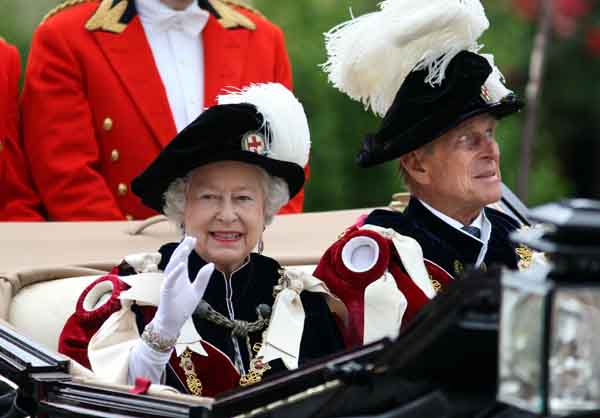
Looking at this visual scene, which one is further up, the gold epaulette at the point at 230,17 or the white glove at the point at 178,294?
the gold epaulette at the point at 230,17

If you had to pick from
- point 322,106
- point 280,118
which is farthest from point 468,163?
point 322,106

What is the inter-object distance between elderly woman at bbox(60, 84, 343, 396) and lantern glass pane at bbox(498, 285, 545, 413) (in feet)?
4.00

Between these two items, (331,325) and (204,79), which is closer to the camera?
(331,325)

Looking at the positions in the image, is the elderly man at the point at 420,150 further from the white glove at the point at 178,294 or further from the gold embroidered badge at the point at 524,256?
the white glove at the point at 178,294

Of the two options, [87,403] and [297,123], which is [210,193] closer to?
[297,123]

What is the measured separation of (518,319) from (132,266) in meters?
1.57

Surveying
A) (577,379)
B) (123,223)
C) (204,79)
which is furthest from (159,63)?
(577,379)

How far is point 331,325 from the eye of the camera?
3.65 metres

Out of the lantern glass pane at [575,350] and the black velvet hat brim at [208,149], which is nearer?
the lantern glass pane at [575,350]

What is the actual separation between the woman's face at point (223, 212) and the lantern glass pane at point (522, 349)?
1.38 meters

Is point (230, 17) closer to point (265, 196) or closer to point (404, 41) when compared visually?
point (404, 41)

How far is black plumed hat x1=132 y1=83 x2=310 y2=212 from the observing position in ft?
11.6

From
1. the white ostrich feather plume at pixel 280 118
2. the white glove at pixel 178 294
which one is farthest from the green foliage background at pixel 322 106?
the white glove at pixel 178 294

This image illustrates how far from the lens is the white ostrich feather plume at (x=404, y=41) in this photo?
374cm
